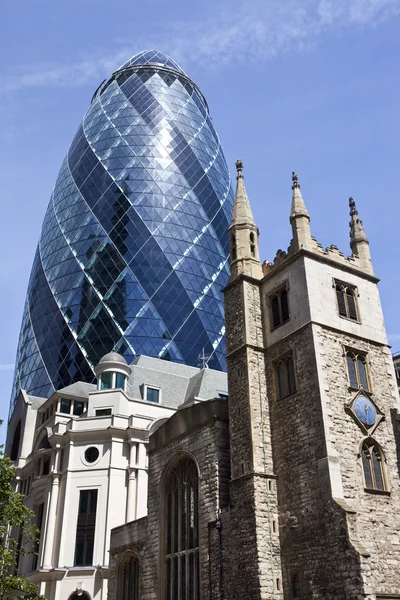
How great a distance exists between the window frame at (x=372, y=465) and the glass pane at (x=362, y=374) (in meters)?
2.20

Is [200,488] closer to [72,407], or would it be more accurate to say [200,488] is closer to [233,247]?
[233,247]

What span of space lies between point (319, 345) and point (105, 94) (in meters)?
65.1

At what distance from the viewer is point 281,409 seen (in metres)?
23.7

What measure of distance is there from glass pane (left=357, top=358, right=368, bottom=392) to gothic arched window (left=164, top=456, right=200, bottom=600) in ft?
24.5

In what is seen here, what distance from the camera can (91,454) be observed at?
3888 cm

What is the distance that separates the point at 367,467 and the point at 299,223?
10087 mm

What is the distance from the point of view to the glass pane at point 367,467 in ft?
71.7

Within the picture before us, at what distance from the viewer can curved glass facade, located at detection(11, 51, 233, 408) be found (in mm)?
58906

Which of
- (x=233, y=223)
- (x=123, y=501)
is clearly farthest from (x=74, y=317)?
(x=233, y=223)

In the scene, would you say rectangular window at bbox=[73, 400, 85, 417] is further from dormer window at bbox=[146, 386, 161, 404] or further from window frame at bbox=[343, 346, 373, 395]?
window frame at bbox=[343, 346, 373, 395]

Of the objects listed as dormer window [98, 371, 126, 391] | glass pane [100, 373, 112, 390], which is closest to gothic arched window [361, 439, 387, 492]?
dormer window [98, 371, 126, 391]

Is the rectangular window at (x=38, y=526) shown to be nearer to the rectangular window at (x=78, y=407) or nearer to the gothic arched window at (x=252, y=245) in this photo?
the rectangular window at (x=78, y=407)

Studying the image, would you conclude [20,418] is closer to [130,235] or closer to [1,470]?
[130,235]

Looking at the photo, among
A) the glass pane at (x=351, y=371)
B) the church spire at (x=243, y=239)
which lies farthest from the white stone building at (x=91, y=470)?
the glass pane at (x=351, y=371)
